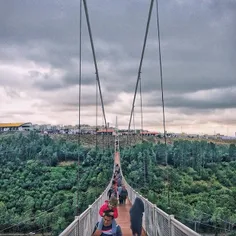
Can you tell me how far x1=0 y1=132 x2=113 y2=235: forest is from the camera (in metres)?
45.8

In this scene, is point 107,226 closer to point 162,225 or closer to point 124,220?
point 162,225

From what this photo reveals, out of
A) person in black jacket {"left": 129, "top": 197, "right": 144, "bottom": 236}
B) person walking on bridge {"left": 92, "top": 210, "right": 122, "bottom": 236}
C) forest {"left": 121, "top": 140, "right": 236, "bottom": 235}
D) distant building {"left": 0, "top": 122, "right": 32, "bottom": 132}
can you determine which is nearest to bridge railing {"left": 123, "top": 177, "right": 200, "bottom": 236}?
Result: person in black jacket {"left": 129, "top": 197, "right": 144, "bottom": 236}

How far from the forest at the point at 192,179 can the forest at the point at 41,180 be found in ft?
16.5

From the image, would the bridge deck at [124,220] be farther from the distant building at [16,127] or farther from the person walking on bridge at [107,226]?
the distant building at [16,127]

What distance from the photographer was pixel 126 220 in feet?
30.1

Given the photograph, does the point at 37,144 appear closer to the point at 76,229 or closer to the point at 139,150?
the point at 139,150

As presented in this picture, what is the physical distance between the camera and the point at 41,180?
211 feet

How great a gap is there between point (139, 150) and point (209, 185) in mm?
11929

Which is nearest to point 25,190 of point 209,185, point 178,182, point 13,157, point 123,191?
Result: point 13,157

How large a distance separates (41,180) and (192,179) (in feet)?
77.1

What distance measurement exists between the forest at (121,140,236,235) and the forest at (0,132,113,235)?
198 inches

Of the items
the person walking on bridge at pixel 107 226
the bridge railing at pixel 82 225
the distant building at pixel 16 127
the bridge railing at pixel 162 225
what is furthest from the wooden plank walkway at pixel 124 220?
the distant building at pixel 16 127

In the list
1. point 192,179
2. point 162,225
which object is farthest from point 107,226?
point 192,179

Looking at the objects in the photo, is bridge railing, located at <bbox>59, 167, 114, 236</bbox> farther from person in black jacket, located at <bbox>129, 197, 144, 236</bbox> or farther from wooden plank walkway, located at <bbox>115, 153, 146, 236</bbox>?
wooden plank walkway, located at <bbox>115, 153, 146, 236</bbox>
